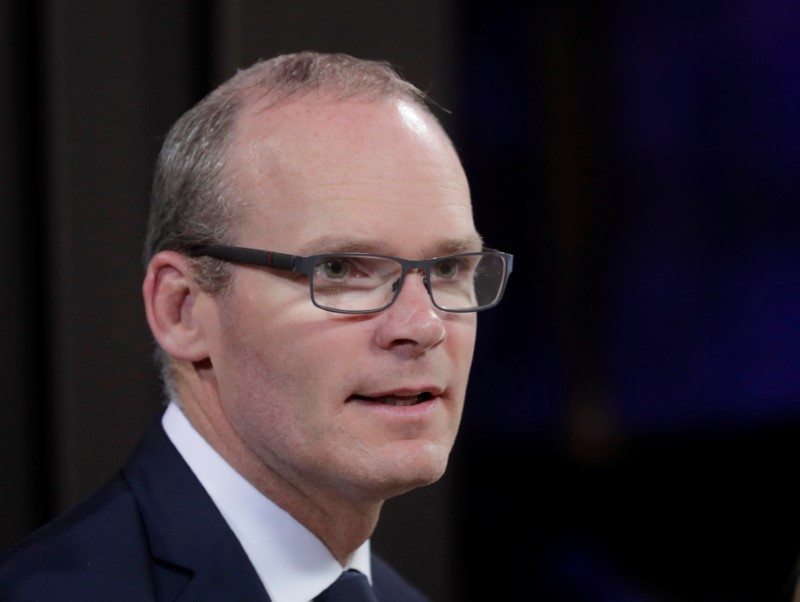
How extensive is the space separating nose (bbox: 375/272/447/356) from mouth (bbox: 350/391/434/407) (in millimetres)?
66

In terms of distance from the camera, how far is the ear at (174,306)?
4.76 feet

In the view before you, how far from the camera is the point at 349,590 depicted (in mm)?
1487

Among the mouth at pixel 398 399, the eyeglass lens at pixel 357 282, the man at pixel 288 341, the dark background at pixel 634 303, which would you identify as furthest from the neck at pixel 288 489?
the dark background at pixel 634 303

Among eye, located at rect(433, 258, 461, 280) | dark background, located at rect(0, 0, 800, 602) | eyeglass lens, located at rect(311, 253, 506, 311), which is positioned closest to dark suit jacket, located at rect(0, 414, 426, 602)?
eyeglass lens, located at rect(311, 253, 506, 311)

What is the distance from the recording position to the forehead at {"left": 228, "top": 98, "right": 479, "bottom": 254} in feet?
4.41

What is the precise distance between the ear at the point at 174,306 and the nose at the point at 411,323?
0.27 meters

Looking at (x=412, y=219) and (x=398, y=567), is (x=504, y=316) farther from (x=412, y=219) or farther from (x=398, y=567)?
(x=412, y=219)

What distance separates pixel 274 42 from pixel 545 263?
3.20 ft

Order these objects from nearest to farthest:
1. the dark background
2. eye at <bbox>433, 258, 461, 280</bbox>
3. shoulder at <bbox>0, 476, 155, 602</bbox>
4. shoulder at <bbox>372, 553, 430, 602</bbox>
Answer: shoulder at <bbox>0, 476, 155, 602</bbox>
eye at <bbox>433, 258, 461, 280</bbox>
shoulder at <bbox>372, 553, 430, 602</bbox>
the dark background

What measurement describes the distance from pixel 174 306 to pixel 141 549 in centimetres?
33

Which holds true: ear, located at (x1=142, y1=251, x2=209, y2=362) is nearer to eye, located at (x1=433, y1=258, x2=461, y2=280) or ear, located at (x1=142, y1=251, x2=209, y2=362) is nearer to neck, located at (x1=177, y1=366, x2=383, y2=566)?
neck, located at (x1=177, y1=366, x2=383, y2=566)

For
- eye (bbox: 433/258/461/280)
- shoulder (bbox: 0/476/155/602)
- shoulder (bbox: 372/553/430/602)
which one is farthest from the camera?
shoulder (bbox: 372/553/430/602)

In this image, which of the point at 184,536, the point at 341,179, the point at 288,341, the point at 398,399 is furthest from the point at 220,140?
the point at 184,536

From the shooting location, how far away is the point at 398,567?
2.19 meters
